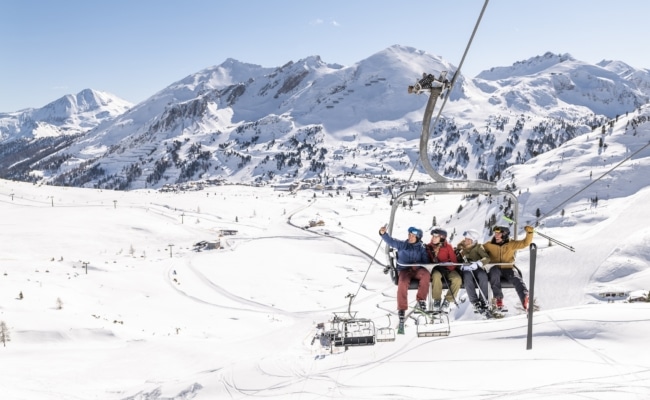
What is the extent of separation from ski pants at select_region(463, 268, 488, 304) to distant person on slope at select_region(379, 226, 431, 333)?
1171mm

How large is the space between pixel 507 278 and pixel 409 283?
10.2ft

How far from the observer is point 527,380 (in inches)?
448

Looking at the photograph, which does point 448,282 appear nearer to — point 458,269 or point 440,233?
point 458,269

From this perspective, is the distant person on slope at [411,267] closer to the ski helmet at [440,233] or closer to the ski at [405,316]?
the ski at [405,316]

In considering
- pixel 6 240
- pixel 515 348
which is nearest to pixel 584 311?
pixel 515 348

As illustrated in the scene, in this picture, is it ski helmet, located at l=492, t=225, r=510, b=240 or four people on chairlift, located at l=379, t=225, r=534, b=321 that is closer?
four people on chairlift, located at l=379, t=225, r=534, b=321

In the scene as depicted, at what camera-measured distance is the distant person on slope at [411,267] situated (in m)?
13.9

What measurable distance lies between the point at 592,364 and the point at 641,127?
166 m

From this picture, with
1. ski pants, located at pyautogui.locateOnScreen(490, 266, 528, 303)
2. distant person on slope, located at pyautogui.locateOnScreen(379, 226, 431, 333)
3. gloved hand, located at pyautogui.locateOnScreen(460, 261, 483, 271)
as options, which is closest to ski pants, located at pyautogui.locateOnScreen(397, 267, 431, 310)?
distant person on slope, located at pyautogui.locateOnScreen(379, 226, 431, 333)

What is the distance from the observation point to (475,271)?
1389 cm

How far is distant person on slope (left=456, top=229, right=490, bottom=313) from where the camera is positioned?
13594 mm

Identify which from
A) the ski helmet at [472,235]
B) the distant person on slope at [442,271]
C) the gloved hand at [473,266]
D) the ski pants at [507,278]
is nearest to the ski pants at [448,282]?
the distant person on slope at [442,271]

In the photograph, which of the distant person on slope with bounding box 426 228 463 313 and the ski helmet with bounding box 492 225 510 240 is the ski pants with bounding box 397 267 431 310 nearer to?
the distant person on slope with bounding box 426 228 463 313

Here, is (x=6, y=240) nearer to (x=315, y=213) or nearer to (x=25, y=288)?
(x=25, y=288)
